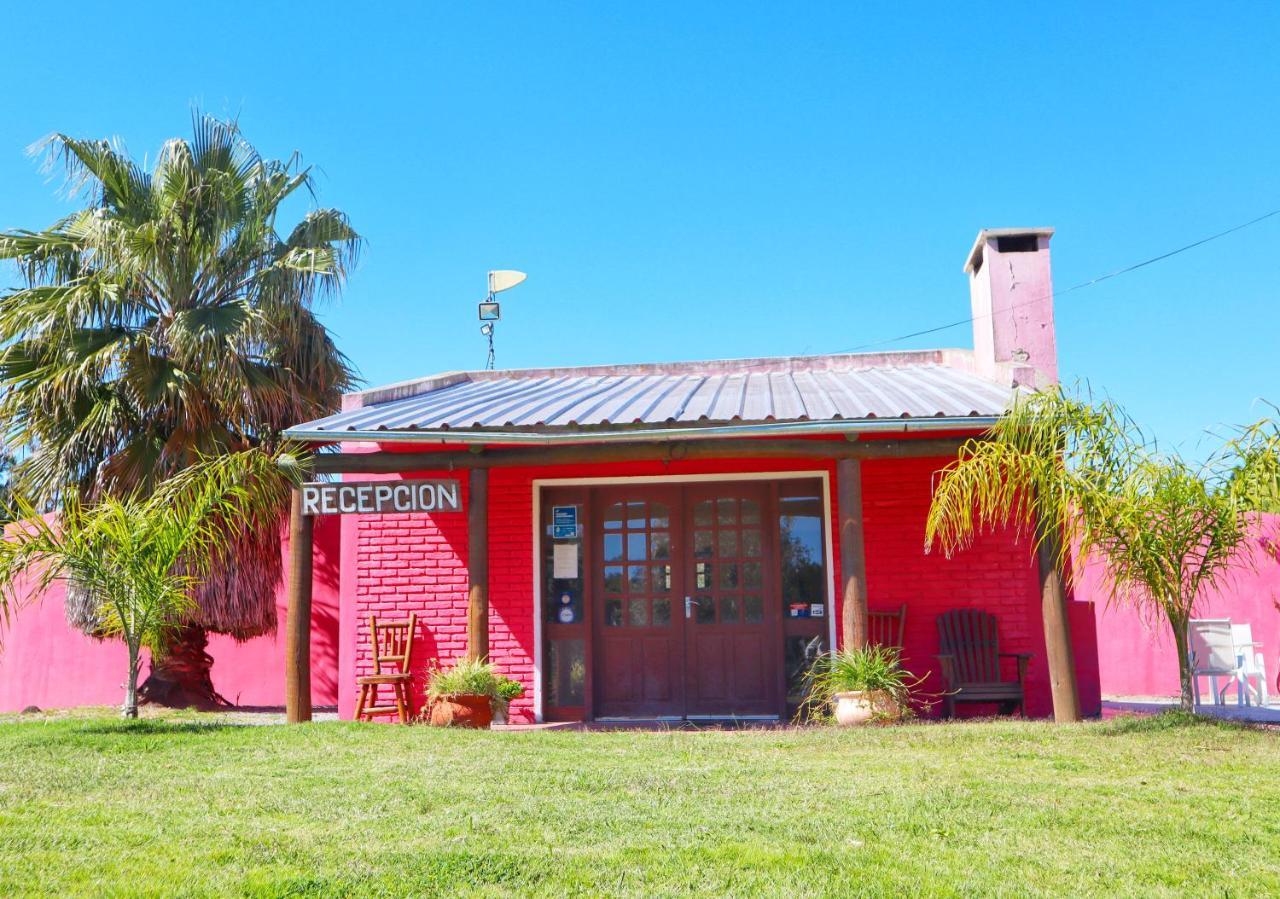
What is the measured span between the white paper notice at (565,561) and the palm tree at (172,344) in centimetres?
322

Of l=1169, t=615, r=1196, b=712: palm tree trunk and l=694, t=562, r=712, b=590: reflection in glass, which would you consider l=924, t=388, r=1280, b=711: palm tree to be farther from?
l=694, t=562, r=712, b=590: reflection in glass

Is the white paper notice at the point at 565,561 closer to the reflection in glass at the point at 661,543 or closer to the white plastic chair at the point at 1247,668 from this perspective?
the reflection in glass at the point at 661,543

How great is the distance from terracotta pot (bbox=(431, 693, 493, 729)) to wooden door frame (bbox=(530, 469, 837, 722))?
177cm

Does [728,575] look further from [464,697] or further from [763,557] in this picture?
[464,697]

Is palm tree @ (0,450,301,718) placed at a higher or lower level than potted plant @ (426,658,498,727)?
higher

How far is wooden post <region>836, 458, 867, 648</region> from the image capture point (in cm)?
865

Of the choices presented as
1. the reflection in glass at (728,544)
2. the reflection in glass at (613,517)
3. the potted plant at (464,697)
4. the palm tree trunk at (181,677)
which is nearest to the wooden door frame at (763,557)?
the reflection in glass at (728,544)

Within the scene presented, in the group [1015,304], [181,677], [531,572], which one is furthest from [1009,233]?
[181,677]

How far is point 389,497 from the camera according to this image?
9086 mm

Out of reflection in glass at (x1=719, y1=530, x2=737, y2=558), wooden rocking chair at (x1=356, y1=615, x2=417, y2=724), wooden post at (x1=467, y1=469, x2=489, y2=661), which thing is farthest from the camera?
reflection in glass at (x1=719, y1=530, x2=737, y2=558)

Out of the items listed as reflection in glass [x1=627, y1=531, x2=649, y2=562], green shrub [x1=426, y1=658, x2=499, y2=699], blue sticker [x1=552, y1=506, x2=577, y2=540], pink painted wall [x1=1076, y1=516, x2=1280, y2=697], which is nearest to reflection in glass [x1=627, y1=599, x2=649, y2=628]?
reflection in glass [x1=627, y1=531, x2=649, y2=562]

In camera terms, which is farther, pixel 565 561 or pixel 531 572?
pixel 565 561

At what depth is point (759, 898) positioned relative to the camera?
12.6 feet

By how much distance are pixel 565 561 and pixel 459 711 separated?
235cm
